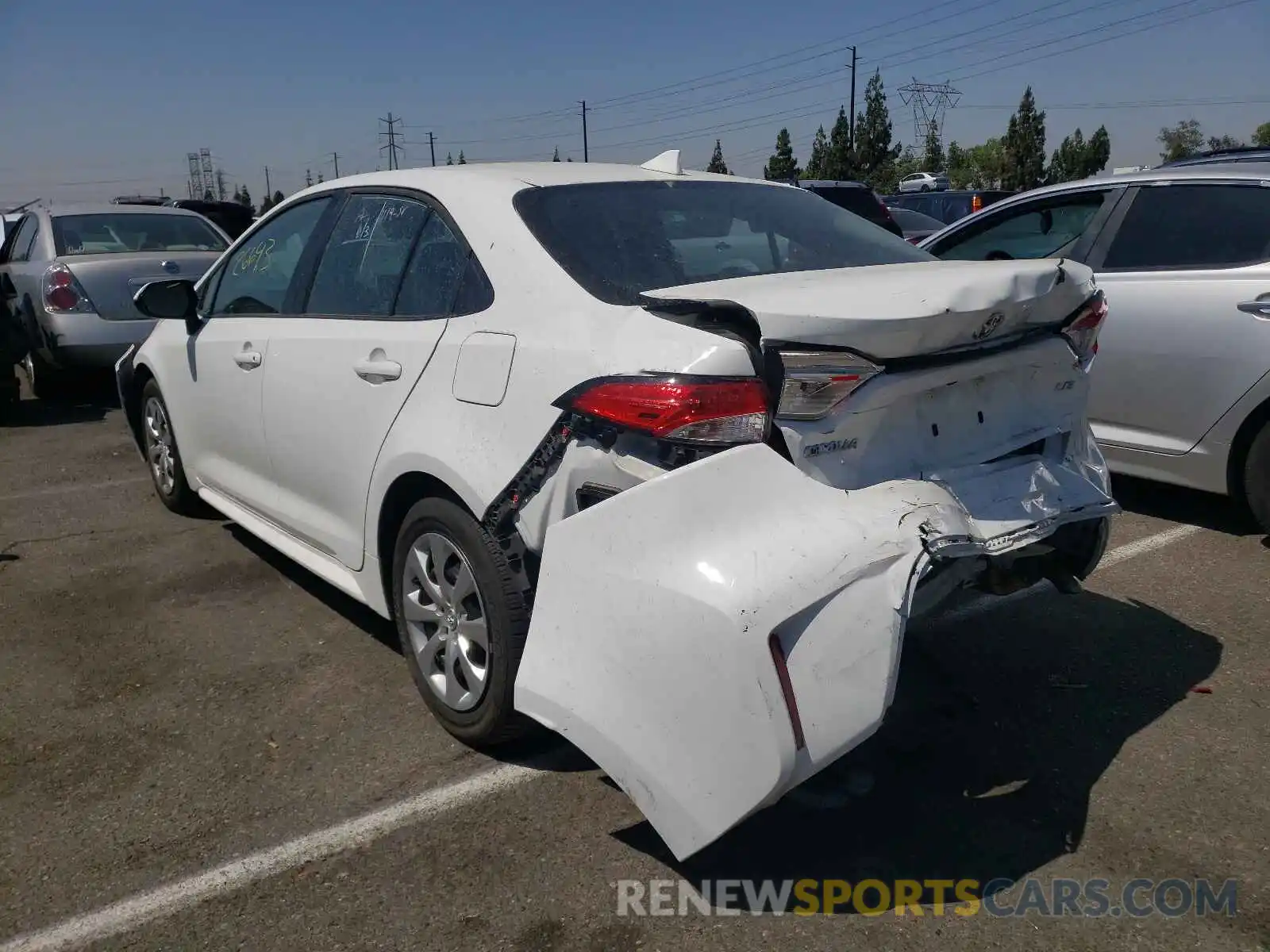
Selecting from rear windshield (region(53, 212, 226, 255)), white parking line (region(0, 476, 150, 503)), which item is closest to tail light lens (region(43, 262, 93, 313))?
rear windshield (region(53, 212, 226, 255))

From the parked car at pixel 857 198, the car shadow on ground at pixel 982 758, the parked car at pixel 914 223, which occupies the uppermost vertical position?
the parked car at pixel 857 198

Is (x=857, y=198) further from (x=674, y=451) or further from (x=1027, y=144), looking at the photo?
(x=1027, y=144)

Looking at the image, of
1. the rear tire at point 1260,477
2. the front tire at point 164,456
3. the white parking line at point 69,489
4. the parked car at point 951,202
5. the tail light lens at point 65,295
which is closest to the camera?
the rear tire at point 1260,477

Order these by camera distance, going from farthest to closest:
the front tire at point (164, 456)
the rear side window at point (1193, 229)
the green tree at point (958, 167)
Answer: the green tree at point (958, 167) < the front tire at point (164, 456) < the rear side window at point (1193, 229)

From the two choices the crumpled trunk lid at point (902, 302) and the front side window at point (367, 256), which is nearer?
the crumpled trunk lid at point (902, 302)

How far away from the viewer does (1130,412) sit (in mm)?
4992

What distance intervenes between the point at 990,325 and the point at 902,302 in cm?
33

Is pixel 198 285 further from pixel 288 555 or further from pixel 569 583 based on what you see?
pixel 569 583

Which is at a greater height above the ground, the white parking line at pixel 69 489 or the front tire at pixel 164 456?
the front tire at pixel 164 456

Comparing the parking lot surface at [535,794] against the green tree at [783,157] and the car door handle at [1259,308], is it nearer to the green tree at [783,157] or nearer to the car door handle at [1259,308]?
the car door handle at [1259,308]

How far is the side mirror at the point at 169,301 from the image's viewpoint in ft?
14.9

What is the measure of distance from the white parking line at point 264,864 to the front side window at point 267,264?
207 cm

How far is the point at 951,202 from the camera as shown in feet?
65.1

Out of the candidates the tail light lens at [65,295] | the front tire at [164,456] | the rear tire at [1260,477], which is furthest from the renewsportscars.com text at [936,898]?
the tail light lens at [65,295]
